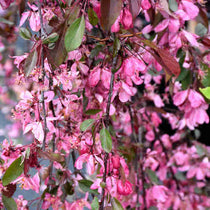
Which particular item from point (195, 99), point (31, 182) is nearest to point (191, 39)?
point (195, 99)

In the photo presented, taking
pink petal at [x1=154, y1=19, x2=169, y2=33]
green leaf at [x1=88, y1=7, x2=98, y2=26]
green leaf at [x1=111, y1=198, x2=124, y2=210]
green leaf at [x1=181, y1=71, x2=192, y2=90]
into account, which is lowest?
green leaf at [x1=111, y1=198, x2=124, y2=210]

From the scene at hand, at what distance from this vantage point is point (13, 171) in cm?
56

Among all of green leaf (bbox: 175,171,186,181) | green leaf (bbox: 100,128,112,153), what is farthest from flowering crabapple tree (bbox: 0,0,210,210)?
green leaf (bbox: 175,171,186,181)

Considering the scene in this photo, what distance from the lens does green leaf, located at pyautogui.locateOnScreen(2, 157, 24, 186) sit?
56 cm

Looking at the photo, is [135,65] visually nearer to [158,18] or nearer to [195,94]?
[158,18]

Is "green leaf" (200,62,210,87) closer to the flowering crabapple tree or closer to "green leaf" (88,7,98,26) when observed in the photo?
the flowering crabapple tree

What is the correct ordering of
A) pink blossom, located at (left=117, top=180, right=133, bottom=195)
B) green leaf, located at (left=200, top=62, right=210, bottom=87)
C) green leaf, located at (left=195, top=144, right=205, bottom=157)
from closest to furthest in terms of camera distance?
pink blossom, located at (left=117, top=180, right=133, bottom=195)
green leaf, located at (left=200, top=62, right=210, bottom=87)
green leaf, located at (left=195, top=144, right=205, bottom=157)

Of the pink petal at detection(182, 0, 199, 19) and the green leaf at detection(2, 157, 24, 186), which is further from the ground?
the pink petal at detection(182, 0, 199, 19)

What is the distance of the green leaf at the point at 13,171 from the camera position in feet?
1.82

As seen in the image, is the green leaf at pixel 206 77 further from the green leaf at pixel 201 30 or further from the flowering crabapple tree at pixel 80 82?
the green leaf at pixel 201 30

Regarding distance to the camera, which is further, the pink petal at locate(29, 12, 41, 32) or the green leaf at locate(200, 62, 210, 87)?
the green leaf at locate(200, 62, 210, 87)

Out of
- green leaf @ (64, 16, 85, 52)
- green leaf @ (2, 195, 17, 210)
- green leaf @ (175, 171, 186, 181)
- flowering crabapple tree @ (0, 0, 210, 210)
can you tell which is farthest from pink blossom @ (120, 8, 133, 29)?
green leaf @ (175, 171, 186, 181)

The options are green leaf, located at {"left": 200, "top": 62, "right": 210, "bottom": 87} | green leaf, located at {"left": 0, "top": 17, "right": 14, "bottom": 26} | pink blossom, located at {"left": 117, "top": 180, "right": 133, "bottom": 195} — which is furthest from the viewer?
green leaf, located at {"left": 200, "top": 62, "right": 210, "bottom": 87}

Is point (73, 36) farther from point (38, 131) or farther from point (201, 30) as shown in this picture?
point (201, 30)
